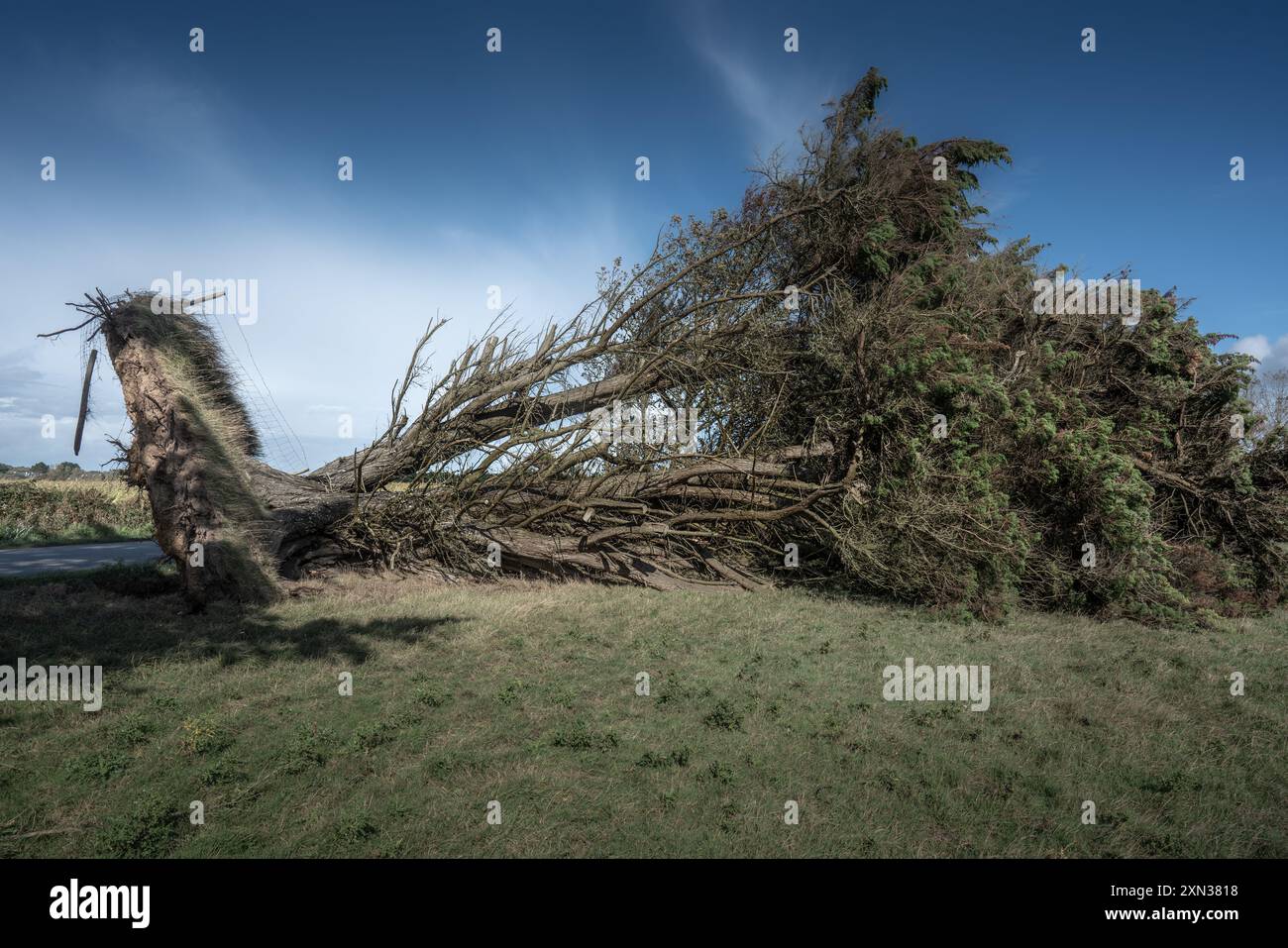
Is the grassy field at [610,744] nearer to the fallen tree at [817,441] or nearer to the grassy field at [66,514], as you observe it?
the fallen tree at [817,441]

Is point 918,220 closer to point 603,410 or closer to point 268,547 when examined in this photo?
point 603,410

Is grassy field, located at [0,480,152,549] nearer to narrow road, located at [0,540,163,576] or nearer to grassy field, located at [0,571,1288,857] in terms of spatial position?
narrow road, located at [0,540,163,576]

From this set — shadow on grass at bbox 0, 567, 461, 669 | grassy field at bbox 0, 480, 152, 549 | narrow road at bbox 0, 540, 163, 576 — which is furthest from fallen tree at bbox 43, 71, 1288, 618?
grassy field at bbox 0, 480, 152, 549

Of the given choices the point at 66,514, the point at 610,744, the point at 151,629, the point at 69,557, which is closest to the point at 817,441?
the point at 610,744

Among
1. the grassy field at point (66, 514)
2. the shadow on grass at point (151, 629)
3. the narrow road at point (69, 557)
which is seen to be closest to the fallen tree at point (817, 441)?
the shadow on grass at point (151, 629)

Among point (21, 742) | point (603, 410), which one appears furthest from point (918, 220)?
point (21, 742)

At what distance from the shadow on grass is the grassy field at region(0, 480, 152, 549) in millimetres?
9659

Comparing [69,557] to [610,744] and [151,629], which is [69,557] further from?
[610,744]

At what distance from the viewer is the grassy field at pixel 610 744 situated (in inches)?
155

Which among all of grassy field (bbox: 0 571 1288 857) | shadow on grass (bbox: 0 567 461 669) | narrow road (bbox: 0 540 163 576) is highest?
narrow road (bbox: 0 540 163 576)

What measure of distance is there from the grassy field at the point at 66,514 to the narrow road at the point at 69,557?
6.05 feet

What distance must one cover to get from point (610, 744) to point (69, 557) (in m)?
13.8

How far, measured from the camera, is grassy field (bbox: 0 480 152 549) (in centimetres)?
1734
